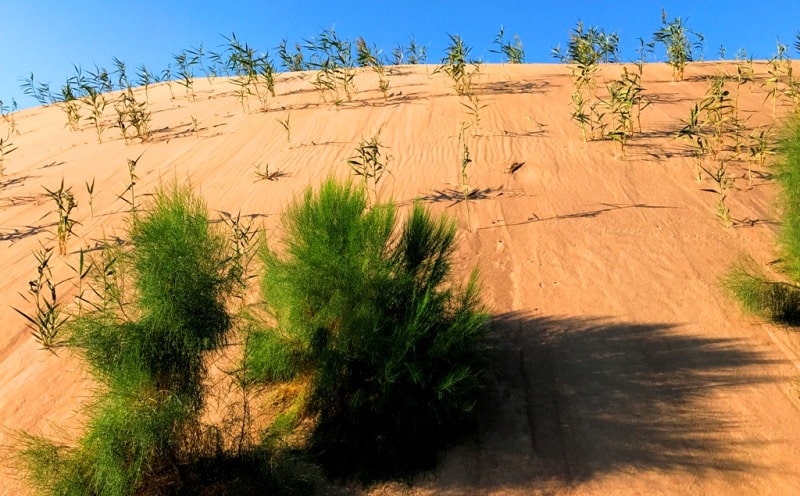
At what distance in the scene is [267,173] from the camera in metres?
9.26

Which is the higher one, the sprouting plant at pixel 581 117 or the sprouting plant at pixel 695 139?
the sprouting plant at pixel 581 117

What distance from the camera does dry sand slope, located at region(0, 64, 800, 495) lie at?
416 centimetres

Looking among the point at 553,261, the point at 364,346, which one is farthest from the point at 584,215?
the point at 364,346

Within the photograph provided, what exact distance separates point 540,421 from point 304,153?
6.72m

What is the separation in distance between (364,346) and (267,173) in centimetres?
571

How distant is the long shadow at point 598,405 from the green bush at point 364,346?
0.35 m

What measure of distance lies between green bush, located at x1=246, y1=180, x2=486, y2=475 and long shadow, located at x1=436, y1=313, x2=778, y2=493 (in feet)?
1.15

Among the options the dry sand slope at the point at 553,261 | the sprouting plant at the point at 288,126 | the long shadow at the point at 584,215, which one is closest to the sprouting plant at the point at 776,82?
the dry sand slope at the point at 553,261

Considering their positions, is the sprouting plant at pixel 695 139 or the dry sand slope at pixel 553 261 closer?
the dry sand slope at pixel 553 261

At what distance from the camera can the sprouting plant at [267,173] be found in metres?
9.23

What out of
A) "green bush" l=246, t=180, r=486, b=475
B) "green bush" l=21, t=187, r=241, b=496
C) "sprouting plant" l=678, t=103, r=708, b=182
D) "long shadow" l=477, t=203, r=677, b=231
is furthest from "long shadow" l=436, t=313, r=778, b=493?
"sprouting plant" l=678, t=103, r=708, b=182

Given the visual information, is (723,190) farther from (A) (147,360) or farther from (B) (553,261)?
(A) (147,360)

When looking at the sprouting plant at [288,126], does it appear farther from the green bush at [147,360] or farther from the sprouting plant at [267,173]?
the green bush at [147,360]

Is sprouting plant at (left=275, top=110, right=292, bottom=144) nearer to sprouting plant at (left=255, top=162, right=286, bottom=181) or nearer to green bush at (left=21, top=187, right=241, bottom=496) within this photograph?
sprouting plant at (left=255, top=162, right=286, bottom=181)
